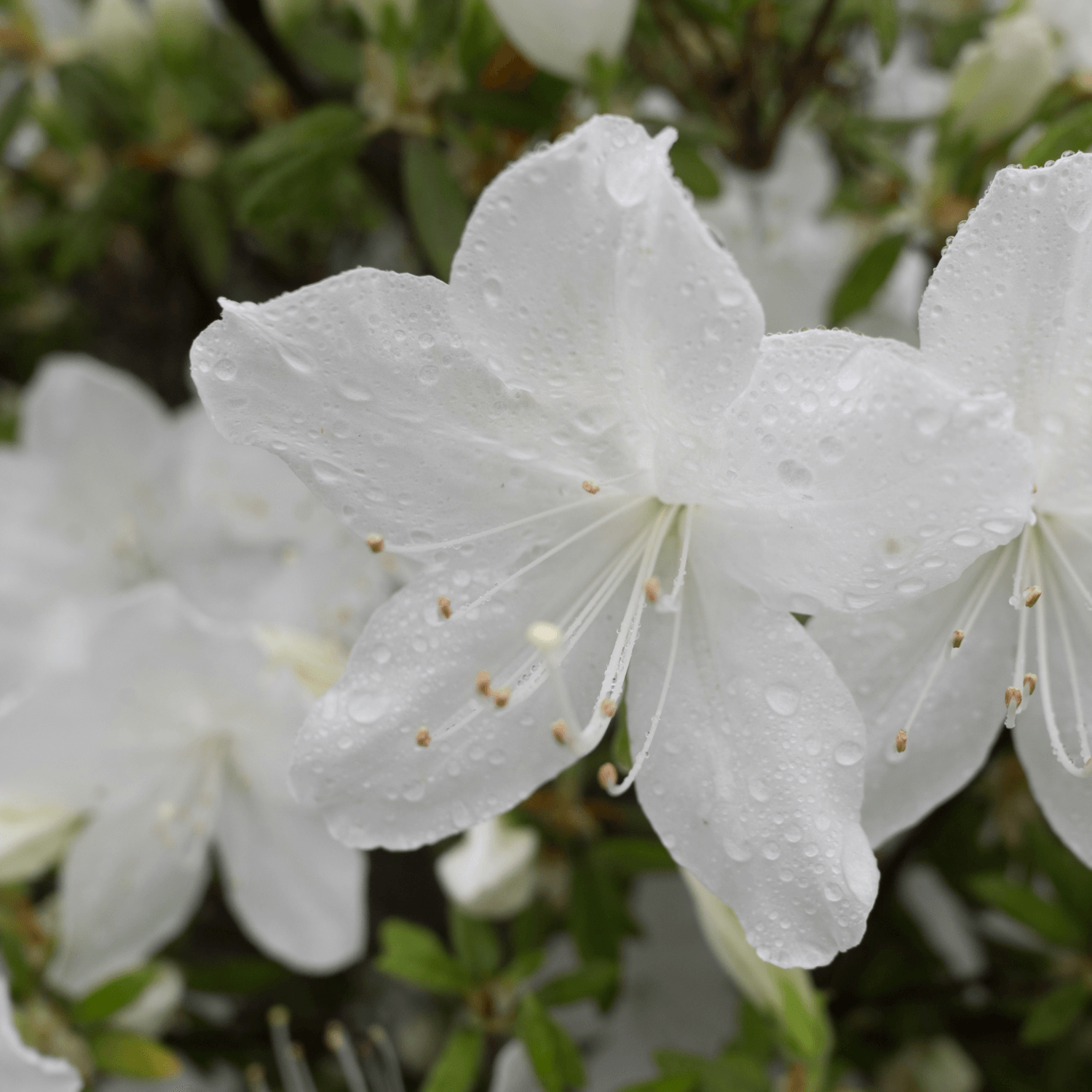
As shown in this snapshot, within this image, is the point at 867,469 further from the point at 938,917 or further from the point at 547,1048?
the point at 938,917

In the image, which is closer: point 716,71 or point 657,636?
point 657,636

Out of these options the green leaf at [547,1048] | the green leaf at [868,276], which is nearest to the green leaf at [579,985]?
the green leaf at [547,1048]

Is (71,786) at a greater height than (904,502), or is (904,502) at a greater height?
(904,502)

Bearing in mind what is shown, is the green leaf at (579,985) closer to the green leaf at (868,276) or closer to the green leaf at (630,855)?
the green leaf at (630,855)

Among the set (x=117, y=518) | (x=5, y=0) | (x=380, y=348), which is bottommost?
(x=117, y=518)

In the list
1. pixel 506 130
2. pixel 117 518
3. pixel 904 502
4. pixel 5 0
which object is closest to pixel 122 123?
pixel 5 0

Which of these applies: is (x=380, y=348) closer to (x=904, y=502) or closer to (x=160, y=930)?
(x=904, y=502)

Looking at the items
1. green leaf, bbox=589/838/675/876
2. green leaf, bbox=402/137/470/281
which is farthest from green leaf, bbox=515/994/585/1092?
green leaf, bbox=402/137/470/281

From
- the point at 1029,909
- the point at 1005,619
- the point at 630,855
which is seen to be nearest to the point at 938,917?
the point at 1029,909
